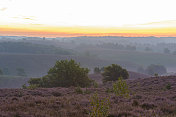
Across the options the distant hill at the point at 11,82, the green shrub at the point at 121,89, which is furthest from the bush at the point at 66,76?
the distant hill at the point at 11,82

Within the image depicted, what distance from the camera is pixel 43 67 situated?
176500 millimetres

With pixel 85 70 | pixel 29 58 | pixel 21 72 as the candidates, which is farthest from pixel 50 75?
pixel 29 58

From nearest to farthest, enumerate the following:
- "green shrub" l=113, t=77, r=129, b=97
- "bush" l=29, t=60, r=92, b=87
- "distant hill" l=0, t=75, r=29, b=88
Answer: "green shrub" l=113, t=77, r=129, b=97 → "bush" l=29, t=60, r=92, b=87 → "distant hill" l=0, t=75, r=29, b=88

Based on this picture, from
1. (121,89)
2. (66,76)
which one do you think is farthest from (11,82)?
(121,89)

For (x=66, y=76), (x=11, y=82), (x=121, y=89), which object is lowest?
(x=11, y=82)

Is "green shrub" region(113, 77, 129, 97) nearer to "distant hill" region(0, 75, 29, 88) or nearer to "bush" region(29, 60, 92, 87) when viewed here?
"bush" region(29, 60, 92, 87)

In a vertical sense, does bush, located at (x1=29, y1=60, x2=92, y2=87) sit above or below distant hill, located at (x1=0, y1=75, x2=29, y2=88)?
above

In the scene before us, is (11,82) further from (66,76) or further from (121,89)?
(121,89)

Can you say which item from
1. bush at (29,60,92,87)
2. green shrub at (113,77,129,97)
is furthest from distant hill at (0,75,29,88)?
green shrub at (113,77,129,97)

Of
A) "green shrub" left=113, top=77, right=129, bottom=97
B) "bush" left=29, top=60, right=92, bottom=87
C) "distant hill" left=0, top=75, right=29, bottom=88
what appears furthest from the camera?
"distant hill" left=0, top=75, right=29, bottom=88

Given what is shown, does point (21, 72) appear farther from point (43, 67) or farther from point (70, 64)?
point (70, 64)

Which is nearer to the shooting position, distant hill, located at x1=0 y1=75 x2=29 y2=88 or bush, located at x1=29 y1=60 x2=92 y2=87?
bush, located at x1=29 y1=60 x2=92 y2=87

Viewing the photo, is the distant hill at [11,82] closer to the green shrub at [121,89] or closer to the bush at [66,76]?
the bush at [66,76]

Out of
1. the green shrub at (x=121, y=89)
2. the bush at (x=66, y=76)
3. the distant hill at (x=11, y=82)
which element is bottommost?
the distant hill at (x=11, y=82)
